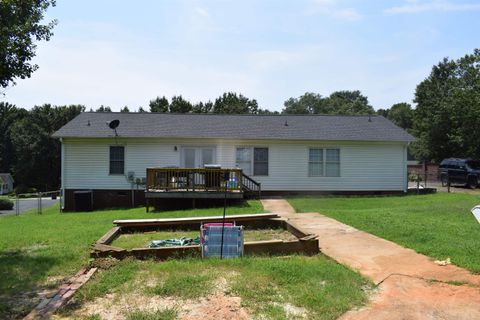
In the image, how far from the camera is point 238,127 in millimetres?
21172

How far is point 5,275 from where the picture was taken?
20.2 feet

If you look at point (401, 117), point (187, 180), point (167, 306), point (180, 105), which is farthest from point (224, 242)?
point (401, 117)

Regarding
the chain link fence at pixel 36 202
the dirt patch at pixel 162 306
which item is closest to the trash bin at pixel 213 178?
the chain link fence at pixel 36 202

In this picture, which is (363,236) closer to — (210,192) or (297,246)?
(297,246)

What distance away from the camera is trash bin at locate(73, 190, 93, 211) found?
1920 centimetres

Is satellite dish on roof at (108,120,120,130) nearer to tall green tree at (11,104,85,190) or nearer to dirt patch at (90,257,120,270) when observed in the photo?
dirt patch at (90,257,120,270)

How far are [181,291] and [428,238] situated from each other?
482 centimetres

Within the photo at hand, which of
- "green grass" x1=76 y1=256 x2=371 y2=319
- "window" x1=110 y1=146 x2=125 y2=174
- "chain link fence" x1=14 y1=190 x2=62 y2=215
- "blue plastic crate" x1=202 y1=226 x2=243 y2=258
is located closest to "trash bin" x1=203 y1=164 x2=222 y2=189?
"window" x1=110 y1=146 x2=125 y2=174

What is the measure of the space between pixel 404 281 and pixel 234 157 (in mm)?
15001

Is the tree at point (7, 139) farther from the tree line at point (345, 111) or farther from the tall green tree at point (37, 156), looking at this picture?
the tall green tree at point (37, 156)

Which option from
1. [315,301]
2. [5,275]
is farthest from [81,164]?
[315,301]

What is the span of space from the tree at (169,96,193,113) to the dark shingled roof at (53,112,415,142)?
32.4 m

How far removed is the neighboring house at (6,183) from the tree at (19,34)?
62.3m

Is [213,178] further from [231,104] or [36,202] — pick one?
[231,104]
